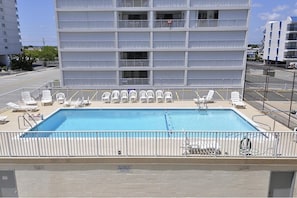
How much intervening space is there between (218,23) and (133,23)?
356 inches

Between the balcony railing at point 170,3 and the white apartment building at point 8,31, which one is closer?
the balcony railing at point 170,3

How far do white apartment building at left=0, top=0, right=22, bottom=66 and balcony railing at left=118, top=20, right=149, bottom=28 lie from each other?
53708mm

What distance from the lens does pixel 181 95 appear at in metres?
19.5

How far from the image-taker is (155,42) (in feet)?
84.1

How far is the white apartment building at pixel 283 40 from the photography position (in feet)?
196

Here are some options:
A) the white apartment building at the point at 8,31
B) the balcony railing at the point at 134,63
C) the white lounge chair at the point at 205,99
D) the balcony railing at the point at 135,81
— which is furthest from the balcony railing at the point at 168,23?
the white apartment building at the point at 8,31

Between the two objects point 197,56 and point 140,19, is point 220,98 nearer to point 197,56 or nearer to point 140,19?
point 197,56

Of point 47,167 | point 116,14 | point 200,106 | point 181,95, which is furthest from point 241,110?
point 116,14

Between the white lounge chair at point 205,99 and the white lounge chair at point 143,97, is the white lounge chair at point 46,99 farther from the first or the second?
the white lounge chair at point 205,99

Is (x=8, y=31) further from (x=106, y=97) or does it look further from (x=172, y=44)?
(x=106, y=97)

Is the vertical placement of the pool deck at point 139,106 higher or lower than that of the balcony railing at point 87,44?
lower

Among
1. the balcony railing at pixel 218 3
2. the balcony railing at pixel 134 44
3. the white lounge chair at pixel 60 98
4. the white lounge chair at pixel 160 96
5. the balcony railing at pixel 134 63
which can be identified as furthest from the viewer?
the balcony railing at pixel 134 63

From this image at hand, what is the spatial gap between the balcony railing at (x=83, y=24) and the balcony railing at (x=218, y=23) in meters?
9.05

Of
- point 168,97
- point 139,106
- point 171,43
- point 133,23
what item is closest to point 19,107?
point 139,106
